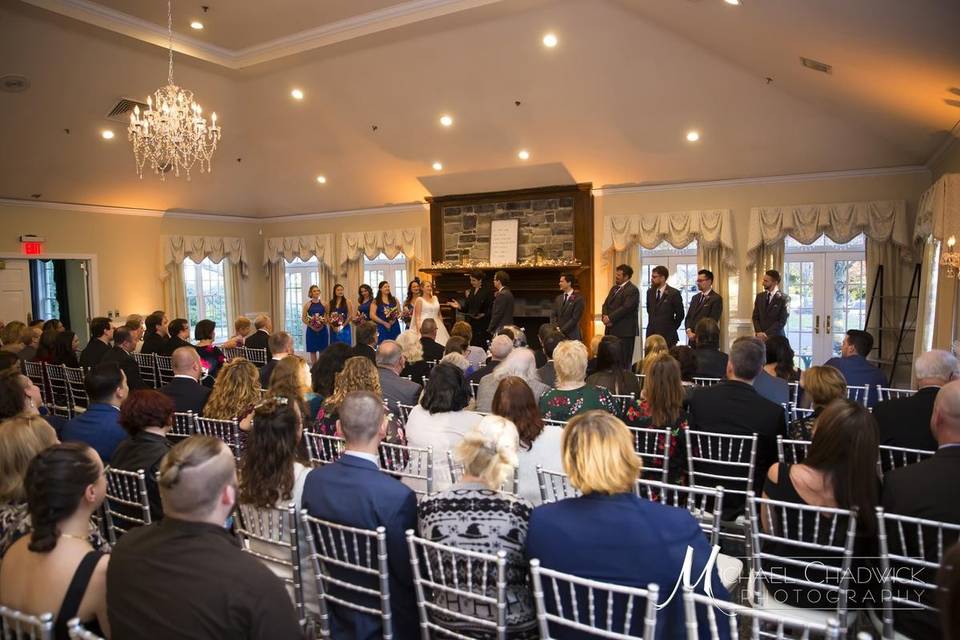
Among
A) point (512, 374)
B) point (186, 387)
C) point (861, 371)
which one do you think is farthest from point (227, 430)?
point (861, 371)

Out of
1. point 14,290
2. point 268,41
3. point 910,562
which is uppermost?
point 268,41

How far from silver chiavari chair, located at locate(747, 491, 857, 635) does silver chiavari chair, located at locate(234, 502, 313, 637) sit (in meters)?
1.59

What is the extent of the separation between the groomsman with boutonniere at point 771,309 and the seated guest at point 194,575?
23.5ft

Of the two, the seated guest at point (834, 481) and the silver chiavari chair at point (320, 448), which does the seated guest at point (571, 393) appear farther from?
the seated guest at point (834, 481)

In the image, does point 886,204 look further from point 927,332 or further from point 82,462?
point 82,462

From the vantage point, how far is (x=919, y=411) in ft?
10.1

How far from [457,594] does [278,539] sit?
2.72 ft

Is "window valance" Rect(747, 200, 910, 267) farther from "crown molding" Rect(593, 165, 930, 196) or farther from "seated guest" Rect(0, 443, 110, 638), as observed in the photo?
"seated guest" Rect(0, 443, 110, 638)

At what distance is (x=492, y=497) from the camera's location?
6.52 ft

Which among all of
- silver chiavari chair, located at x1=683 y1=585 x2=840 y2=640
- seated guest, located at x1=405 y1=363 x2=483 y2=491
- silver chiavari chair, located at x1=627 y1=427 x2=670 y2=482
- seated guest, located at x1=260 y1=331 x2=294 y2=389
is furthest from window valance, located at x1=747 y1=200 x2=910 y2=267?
silver chiavari chair, located at x1=683 y1=585 x2=840 y2=640

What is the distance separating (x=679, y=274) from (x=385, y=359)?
6.32 metres

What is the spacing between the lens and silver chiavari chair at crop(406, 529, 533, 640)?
6.07 ft

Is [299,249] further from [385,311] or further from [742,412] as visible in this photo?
[742,412]

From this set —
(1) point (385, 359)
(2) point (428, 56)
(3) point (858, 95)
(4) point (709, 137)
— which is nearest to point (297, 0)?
(2) point (428, 56)
